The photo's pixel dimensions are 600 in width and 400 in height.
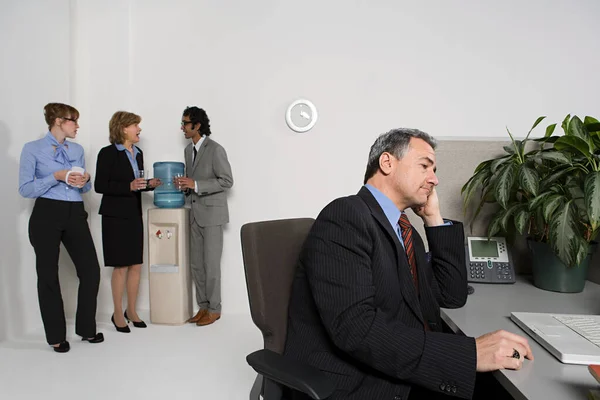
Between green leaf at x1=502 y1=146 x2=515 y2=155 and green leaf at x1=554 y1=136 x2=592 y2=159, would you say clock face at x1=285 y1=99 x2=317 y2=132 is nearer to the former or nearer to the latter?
green leaf at x1=502 y1=146 x2=515 y2=155

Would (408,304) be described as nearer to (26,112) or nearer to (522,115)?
(522,115)

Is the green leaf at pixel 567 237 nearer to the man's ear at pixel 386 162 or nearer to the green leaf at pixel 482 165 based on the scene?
the green leaf at pixel 482 165

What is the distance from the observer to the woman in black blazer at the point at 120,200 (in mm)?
3188

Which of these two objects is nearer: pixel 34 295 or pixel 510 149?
pixel 510 149

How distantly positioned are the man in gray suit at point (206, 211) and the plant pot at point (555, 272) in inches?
92.7

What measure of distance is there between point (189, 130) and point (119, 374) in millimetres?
1799

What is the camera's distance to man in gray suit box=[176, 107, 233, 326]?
3.43 metres

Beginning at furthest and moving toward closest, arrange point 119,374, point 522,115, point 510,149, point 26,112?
point 522,115, point 26,112, point 119,374, point 510,149

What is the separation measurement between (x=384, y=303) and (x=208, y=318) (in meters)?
2.56

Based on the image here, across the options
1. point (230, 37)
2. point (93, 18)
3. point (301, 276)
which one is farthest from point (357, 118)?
point (301, 276)

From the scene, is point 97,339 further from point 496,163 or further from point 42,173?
point 496,163

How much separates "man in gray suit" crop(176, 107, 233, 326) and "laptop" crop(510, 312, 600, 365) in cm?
256

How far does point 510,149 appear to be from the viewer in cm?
174

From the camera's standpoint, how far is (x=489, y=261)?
1.71m
